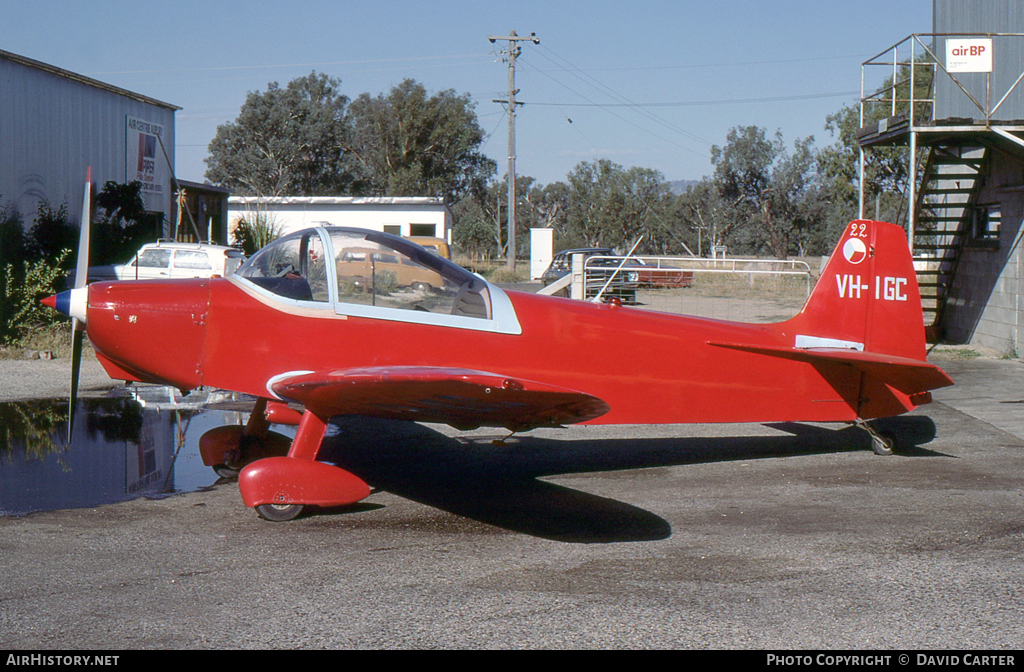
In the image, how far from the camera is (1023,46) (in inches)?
483

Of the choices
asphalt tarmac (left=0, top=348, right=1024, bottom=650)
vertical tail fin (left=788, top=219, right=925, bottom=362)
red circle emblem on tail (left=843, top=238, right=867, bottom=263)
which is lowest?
asphalt tarmac (left=0, top=348, right=1024, bottom=650)

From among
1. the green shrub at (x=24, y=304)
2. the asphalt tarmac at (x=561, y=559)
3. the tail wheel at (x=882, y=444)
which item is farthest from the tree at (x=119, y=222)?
the tail wheel at (x=882, y=444)

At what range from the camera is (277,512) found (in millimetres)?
5184

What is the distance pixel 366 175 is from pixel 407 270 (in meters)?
64.9

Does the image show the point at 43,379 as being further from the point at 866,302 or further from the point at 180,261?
the point at 866,302

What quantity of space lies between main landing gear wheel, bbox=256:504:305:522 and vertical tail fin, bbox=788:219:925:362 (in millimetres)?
4108

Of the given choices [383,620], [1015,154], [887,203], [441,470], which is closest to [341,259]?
[441,470]

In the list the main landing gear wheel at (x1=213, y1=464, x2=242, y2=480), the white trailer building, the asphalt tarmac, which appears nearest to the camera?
the asphalt tarmac

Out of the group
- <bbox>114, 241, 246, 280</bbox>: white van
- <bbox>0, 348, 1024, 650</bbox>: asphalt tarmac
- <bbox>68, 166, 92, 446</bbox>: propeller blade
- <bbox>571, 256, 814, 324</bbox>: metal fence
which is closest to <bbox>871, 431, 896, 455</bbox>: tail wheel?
<bbox>0, 348, 1024, 650</bbox>: asphalt tarmac

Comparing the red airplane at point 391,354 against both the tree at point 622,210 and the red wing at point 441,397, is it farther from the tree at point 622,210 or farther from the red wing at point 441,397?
the tree at point 622,210

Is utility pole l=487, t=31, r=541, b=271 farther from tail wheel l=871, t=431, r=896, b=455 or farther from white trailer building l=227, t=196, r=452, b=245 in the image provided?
tail wheel l=871, t=431, r=896, b=455

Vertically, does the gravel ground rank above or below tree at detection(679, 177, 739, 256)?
below

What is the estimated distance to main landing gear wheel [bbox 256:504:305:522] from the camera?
5172 millimetres

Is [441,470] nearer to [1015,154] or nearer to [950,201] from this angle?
[1015,154]
